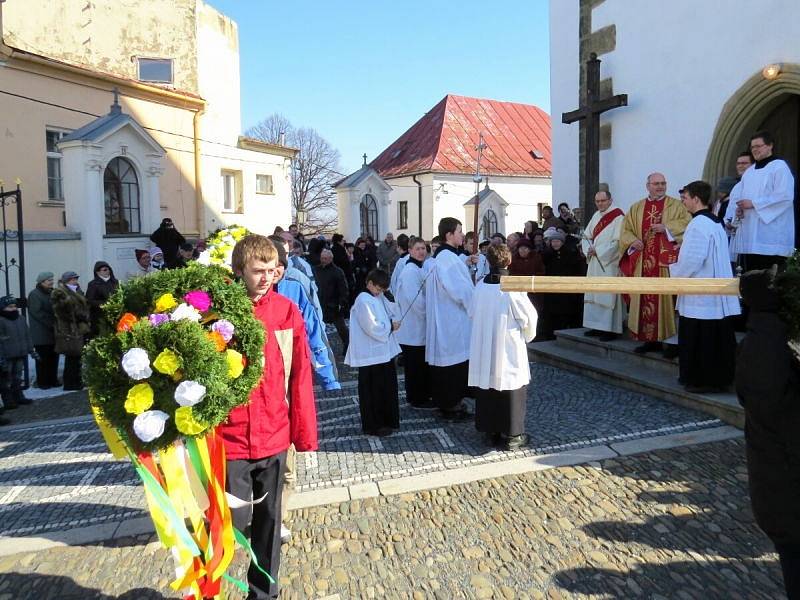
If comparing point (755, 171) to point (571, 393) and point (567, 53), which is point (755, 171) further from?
point (567, 53)

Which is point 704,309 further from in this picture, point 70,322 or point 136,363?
point 70,322

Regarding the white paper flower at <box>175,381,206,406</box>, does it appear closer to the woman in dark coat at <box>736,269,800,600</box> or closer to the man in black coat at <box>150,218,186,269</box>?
the woman in dark coat at <box>736,269,800,600</box>

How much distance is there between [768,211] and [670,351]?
169cm

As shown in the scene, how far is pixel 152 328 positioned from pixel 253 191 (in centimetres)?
1811

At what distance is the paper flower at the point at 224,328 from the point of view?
107 inches

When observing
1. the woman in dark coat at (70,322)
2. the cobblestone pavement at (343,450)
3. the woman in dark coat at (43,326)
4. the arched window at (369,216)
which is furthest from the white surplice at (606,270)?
the arched window at (369,216)

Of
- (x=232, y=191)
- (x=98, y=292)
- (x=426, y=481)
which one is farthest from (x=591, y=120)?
(x=232, y=191)

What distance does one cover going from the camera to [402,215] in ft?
111

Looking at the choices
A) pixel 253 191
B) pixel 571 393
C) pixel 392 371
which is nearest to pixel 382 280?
pixel 392 371

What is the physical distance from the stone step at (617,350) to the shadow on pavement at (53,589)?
18.0ft

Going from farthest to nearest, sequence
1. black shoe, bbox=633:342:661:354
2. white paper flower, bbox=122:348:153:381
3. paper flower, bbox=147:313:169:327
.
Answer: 1. black shoe, bbox=633:342:661:354
2. paper flower, bbox=147:313:169:327
3. white paper flower, bbox=122:348:153:381

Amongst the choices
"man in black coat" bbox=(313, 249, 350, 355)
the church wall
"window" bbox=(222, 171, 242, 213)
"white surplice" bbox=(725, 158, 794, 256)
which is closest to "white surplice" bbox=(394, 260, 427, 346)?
"man in black coat" bbox=(313, 249, 350, 355)

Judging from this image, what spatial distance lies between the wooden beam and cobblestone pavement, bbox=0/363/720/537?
289 centimetres

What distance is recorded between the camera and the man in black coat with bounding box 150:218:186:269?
13141mm
